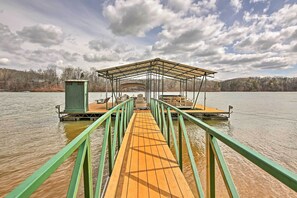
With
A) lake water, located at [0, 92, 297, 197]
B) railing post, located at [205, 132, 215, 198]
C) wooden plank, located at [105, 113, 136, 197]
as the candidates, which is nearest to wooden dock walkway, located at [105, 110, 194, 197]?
wooden plank, located at [105, 113, 136, 197]

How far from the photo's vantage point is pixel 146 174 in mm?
2953

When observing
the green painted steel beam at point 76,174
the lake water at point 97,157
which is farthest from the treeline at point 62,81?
the green painted steel beam at point 76,174

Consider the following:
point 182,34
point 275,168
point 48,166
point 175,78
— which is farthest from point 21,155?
point 182,34

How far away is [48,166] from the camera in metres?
0.98

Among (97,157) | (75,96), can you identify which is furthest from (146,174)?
(75,96)

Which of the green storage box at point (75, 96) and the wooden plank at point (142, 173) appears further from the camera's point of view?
the green storage box at point (75, 96)

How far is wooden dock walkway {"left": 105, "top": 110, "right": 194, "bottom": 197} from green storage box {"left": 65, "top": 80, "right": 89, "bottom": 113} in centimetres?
966

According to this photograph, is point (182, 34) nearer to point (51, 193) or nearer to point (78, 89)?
point (78, 89)

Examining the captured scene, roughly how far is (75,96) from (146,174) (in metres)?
11.5

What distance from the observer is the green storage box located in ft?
43.4

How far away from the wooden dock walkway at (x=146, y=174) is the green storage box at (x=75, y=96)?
9658 mm

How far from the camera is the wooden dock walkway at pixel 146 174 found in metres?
2.42

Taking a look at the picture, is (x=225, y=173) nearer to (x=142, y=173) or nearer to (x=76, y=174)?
(x=76, y=174)

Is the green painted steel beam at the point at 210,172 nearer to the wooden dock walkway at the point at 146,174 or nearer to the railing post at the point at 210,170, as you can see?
the railing post at the point at 210,170
